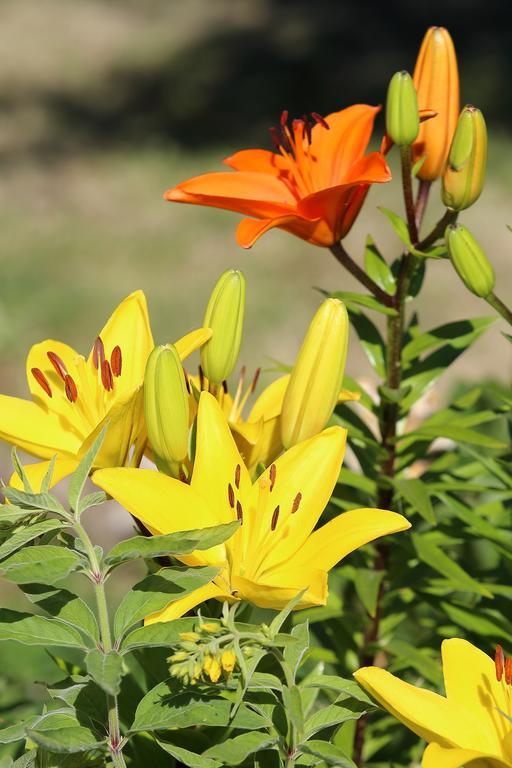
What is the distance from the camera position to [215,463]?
2.32ft

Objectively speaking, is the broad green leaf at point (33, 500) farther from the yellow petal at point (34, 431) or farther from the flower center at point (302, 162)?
the flower center at point (302, 162)

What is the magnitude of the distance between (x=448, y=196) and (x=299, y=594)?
1.13 ft

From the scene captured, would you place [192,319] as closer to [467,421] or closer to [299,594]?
[467,421]

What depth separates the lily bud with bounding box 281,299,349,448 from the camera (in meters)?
0.68

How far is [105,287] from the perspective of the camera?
327cm

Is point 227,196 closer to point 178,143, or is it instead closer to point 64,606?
point 64,606

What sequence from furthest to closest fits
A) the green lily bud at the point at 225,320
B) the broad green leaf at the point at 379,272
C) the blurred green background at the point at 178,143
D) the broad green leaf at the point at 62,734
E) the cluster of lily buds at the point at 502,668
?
1. the blurred green background at the point at 178,143
2. the broad green leaf at the point at 379,272
3. the green lily bud at the point at 225,320
4. the cluster of lily buds at the point at 502,668
5. the broad green leaf at the point at 62,734

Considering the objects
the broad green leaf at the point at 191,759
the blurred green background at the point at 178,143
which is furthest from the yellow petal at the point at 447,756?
the blurred green background at the point at 178,143

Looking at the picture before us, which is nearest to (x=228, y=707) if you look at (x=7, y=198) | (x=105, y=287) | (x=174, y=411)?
(x=174, y=411)

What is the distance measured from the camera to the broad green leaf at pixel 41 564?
1.82ft

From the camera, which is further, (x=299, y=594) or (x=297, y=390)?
(x=297, y=390)

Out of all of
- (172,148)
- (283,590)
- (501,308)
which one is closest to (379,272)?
(501,308)

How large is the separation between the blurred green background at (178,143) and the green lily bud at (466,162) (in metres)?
1.52

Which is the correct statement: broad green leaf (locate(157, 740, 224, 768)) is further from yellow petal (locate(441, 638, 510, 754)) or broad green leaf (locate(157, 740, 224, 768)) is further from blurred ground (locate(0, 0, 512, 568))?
blurred ground (locate(0, 0, 512, 568))
